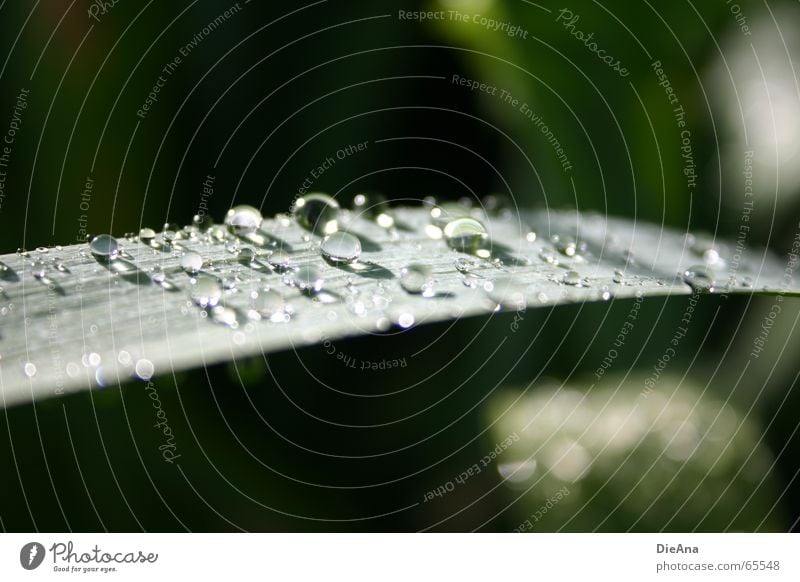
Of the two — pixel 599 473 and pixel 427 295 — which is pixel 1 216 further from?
pixel 599 473

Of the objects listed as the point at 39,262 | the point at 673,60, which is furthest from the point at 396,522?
the point at 673,60

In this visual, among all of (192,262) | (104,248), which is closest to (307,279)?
(192,262)

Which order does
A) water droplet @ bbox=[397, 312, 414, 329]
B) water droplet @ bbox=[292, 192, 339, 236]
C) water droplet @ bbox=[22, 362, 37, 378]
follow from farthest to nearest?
water droplet @ bbox=[292, 192, 339, 236]
water droplet @ bbox=[397, 312, 414, 329]
water droplet @ bbox=[22, 362, 37, 378]

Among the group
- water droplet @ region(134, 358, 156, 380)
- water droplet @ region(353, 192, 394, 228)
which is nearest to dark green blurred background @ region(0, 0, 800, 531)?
water droplet @ region(353, 192, 394, 228)
